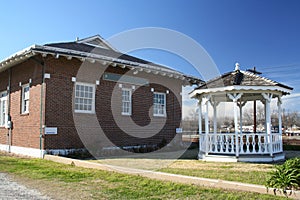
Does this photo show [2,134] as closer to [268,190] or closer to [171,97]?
[171,97]

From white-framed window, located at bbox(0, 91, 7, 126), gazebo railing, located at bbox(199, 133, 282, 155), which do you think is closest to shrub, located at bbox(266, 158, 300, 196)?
gazebo railing, located at bbox(199, 133, 282, 155)

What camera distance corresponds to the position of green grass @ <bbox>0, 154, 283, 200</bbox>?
17.6 feet

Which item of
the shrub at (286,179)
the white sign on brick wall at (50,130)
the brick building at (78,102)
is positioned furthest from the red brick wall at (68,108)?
the shrub at (286,179)

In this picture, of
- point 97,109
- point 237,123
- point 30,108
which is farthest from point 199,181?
point 30,108

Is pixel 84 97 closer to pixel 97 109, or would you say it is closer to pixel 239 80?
pixel 97 109

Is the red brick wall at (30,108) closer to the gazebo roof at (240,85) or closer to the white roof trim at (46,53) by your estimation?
the white roof trim at (46,53)

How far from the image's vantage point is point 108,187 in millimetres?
6105

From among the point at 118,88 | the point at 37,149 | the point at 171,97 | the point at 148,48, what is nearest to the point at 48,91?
the point at 37,149

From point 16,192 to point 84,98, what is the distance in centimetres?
762

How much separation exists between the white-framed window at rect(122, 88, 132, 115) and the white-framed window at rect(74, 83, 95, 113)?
1803 mm

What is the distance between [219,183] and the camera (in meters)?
5.92

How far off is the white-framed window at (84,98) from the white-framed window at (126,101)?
1803mm

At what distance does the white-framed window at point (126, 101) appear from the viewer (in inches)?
579

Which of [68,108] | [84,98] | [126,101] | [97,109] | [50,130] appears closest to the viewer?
[50,130]
